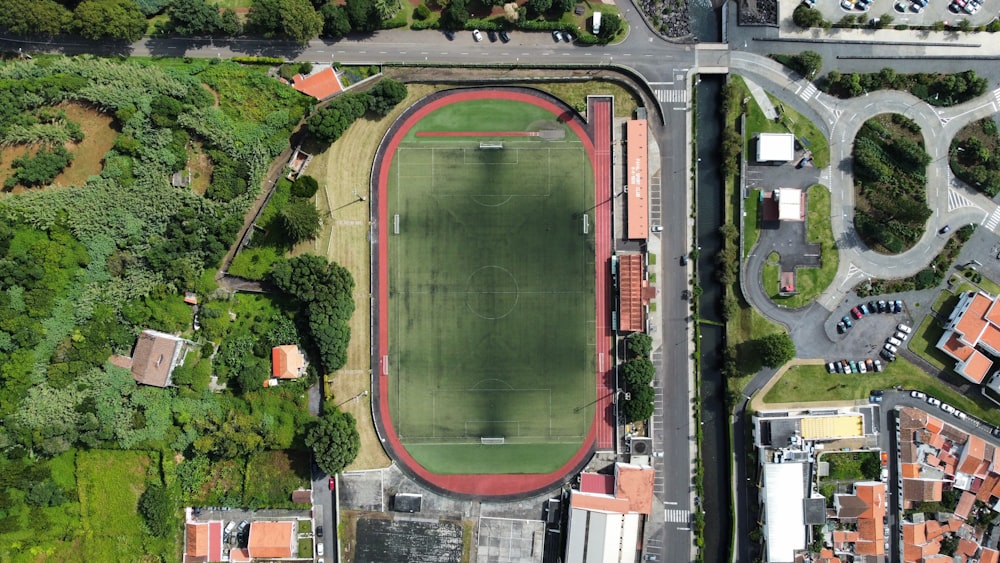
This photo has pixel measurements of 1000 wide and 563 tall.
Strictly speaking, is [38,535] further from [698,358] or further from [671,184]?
[671,184]

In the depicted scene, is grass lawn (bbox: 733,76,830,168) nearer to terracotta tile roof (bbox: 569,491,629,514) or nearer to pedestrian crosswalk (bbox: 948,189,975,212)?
pedestrian crosswalk (bbox: 948,189,975,212)

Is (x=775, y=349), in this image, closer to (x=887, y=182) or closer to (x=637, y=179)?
(x=887, y=182)

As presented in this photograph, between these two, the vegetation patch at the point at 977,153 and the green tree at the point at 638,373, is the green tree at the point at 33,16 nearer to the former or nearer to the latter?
the green tree at the point at 638,373

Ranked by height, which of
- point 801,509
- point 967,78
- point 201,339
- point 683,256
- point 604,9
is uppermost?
point 604,9

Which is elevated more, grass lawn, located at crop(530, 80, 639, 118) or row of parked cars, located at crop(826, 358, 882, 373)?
grass lawn, located at crop(530, 80, 639, 118)

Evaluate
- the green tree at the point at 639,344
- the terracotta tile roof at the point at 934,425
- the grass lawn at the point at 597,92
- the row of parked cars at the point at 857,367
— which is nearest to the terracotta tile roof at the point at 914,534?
the terracotta tile roof at the point at 934,425

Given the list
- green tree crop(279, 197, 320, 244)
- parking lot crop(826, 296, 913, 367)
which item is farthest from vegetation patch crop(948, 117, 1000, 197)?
green tree crop(279, 197, 320, 244)

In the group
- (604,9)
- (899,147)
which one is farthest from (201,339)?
(899,147)
